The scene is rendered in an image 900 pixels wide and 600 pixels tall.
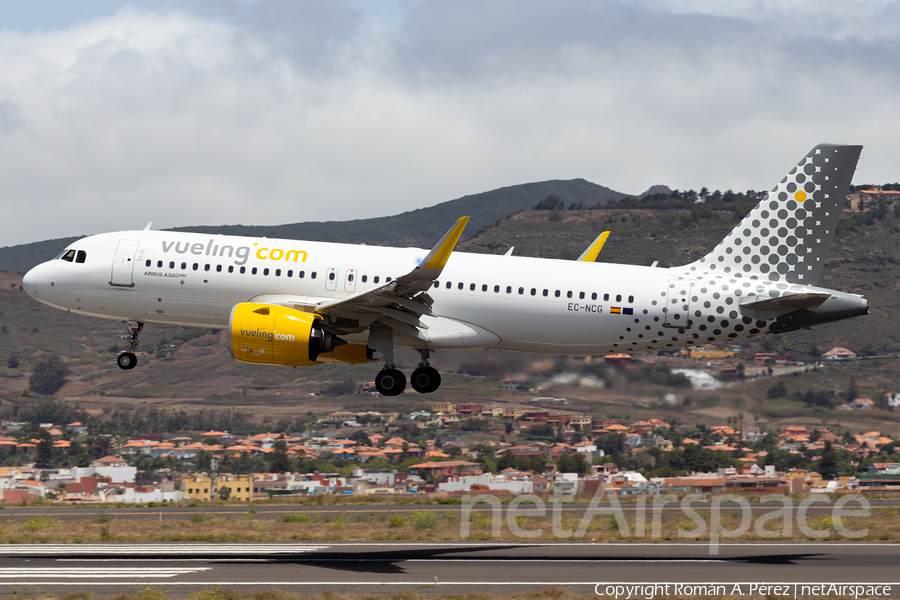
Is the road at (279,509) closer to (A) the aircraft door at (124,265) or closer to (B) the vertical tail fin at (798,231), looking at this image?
(B) the vertical tail fin at (798,231)

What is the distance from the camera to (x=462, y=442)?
113 meters

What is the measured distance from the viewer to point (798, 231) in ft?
116

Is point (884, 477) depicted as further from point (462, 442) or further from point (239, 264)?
point (239, 264)

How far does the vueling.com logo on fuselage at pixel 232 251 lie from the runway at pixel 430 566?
32.2 ft

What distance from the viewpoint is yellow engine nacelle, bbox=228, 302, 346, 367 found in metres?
32.0

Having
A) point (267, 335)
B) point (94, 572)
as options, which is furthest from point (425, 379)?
point (94, 572)

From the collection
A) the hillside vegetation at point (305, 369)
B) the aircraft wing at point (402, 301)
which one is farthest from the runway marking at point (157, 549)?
→ the hillside vegetation at point (305, 369)

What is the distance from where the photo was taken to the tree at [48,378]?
173625 millimetres

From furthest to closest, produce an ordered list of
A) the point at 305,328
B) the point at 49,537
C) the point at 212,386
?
the point at 212,386 < the point at 49,537 < the point at 305,328

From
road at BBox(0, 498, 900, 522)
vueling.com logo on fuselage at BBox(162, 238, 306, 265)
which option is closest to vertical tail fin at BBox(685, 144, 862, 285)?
vueling.com logo on fuselage at BBox(162, 238, 306, 265)

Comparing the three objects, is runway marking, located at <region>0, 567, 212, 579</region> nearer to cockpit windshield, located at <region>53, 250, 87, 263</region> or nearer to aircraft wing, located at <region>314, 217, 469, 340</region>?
aircraft wing, located at <region>314, 217, 469, 340</region>

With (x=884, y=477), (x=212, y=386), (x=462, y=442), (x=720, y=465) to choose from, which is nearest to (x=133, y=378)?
(x=212, y=386)

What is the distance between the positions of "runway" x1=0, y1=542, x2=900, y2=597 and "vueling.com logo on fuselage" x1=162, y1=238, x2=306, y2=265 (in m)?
9.80

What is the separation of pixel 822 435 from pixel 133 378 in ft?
411
